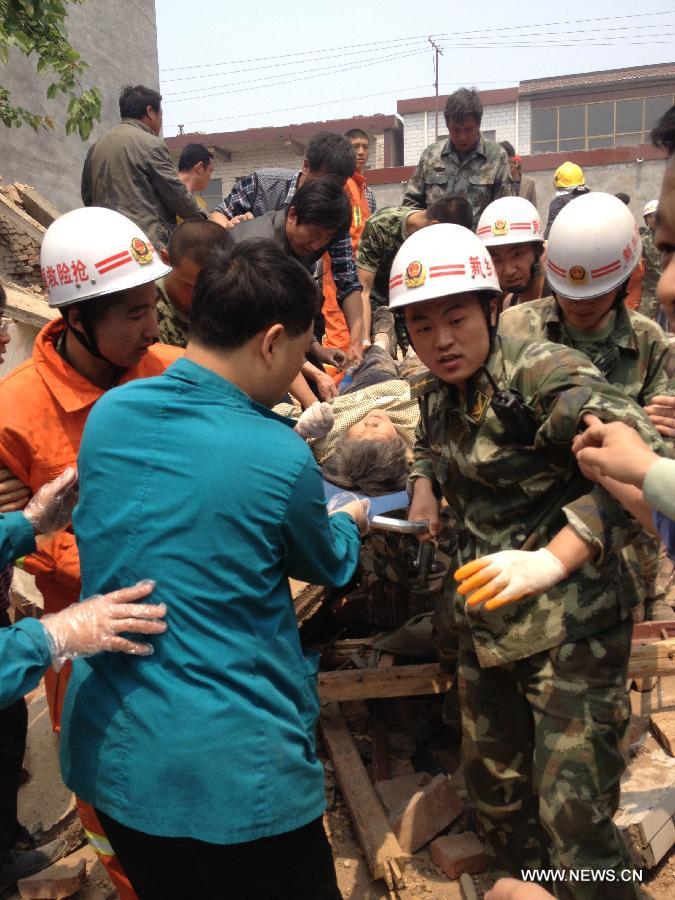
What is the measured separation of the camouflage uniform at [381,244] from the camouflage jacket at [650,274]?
3.60 meters

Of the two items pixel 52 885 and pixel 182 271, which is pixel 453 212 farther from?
pixel 52 885

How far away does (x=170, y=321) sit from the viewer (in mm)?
3965

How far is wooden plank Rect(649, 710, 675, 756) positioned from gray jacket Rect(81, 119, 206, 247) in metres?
4.23

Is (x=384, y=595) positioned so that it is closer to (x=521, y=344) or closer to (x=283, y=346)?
(x=521, y=344)

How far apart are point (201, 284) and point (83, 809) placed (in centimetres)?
179

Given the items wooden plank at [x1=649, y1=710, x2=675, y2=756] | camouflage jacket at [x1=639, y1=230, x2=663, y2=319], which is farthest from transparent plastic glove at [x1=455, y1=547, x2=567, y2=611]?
camouflage jacket at [x1=639, y1=230, x2=663, y2=319]

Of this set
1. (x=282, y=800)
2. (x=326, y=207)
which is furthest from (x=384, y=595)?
(x=282, y=800)

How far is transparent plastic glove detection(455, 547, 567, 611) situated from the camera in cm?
205

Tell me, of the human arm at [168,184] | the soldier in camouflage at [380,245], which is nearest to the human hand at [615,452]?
the soldier in camouflage at [380,245]

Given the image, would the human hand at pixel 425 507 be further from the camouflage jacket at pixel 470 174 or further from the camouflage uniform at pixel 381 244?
the camouflage jacket at pixel 470 174

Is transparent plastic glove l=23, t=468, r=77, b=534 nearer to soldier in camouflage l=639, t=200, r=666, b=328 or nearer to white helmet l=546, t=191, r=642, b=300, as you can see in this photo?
white helmet l=546, t=191, r=642, b=300

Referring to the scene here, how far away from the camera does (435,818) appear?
3301mm

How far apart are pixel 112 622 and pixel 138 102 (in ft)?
17.3

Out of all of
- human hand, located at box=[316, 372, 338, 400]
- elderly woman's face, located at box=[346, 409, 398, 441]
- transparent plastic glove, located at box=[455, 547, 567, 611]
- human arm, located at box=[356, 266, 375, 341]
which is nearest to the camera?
transparent plastic glove, located at box=[455, 547, 567, 611]
